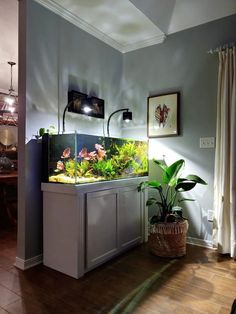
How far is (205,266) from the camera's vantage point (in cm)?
241

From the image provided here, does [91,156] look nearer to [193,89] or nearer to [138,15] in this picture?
[193,89]

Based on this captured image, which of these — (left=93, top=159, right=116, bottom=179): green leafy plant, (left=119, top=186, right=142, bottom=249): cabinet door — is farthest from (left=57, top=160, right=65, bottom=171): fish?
(left=119, top=186, right=142, bottom=249): cabinet door

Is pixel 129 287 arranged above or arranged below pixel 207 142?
below

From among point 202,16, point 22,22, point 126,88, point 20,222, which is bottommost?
point 20,222

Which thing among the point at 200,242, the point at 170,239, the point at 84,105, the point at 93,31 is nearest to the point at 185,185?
the point at 170,239

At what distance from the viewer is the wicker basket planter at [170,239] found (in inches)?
102

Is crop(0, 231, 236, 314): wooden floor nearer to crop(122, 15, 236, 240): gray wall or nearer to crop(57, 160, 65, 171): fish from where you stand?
crop(122, 15, 236, 240): gray wall

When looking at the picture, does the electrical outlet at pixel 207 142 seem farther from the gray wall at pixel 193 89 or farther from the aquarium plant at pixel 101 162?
the aquarium plant at pixel 101 162

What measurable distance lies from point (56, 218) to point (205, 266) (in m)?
1.55

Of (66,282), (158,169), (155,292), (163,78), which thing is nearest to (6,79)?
(163,78)

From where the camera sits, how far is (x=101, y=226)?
2.41 meters

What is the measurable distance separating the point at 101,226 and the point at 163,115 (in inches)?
67.4

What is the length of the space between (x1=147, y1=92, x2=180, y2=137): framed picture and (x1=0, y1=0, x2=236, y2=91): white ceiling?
0.81 meters

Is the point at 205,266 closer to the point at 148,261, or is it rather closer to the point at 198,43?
the point at 148,261
